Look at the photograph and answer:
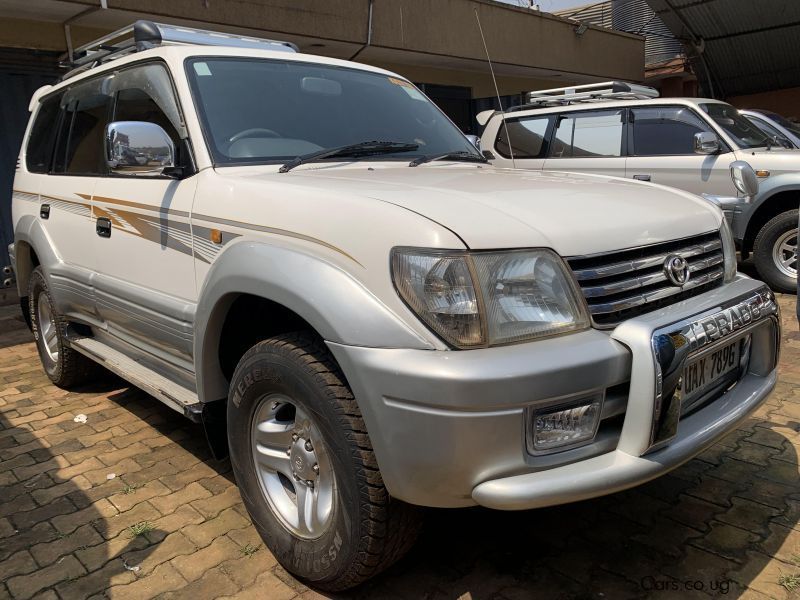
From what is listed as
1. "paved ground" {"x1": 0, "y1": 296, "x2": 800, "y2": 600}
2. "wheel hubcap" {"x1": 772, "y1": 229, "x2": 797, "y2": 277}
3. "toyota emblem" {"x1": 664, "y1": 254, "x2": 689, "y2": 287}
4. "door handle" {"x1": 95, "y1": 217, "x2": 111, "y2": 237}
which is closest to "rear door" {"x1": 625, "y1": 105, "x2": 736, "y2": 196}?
"wheel hubcap" {"x1": 772, "y1": 229, "x2": 797, "y2": 277}

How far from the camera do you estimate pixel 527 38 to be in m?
12.5

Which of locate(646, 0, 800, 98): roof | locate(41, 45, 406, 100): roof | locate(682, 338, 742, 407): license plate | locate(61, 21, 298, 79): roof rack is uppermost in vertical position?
locate(646, 0, 800, 98): roof

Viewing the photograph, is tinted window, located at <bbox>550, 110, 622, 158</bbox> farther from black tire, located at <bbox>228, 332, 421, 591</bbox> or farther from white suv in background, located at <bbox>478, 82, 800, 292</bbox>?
black tire, located at <bbox>228, 332, 421, 591</bbox>

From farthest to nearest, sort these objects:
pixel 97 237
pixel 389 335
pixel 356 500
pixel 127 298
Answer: pixel 97 237 < pixel 127 298 < pixel 356 500 < pixel 389 335

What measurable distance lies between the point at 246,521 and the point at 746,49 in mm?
16328

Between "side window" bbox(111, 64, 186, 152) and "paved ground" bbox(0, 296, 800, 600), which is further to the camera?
"side window" bbox(111, 64, 186, 152)

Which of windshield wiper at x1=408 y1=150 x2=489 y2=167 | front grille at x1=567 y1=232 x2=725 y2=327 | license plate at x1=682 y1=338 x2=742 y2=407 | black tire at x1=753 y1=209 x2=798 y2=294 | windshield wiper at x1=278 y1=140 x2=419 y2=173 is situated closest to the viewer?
front grille at x1=567 y1=232 x2=725 y2=327

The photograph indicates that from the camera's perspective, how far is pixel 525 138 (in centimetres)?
844

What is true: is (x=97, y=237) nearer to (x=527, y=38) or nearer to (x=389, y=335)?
(x=389, y=335)

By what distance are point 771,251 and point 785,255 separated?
0.14 meters

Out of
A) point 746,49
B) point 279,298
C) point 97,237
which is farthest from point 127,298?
point 746,49

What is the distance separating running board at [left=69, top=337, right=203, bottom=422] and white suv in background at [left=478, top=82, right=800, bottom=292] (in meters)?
3.96

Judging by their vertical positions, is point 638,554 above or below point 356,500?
below

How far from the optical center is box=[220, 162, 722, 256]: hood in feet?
6.51
